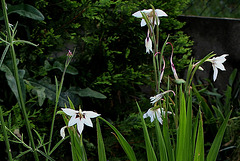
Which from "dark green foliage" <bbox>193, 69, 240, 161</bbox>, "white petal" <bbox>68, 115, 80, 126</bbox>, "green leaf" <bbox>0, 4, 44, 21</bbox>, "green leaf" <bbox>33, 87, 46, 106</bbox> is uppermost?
"green leaf" <bbox>0, 4, 44, 21</bbox>

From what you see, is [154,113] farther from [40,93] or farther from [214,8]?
[214,8]

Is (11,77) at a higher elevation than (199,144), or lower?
higher

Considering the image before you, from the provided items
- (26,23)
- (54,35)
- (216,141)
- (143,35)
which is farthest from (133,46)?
(216,141)

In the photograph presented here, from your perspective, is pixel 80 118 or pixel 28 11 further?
pixel 28 11

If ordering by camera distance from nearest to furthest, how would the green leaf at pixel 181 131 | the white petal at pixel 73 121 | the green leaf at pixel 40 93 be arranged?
the white petal at pixel 73 121 < the green leaf at pixel 181 131 < the green leaf at pixel 40 93

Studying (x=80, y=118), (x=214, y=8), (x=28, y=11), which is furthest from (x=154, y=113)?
(x=214, y=8)

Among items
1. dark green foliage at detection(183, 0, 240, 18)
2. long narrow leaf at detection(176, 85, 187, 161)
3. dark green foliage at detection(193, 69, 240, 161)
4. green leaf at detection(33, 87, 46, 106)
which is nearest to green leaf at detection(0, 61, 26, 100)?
green leaf at detection(33, 87, 46, 106)

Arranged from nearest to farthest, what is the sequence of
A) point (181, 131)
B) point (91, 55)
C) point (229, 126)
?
point (181, 131) → point (91, 55) → point (229, 126)

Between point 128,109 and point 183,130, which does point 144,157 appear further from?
point 183,130

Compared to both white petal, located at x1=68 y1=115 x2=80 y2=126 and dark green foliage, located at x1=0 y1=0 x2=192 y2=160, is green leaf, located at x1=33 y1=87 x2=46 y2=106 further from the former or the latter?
white petal, located at x1=68 y1=115 x2=80 y2=126

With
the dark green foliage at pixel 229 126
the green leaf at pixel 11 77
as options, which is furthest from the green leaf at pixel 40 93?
the dark green foliage at pixel 229 126

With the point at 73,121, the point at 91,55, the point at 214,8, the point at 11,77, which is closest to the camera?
the point at 73,121

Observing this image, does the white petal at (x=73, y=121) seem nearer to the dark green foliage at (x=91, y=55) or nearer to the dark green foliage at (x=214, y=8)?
the dark green foliage at (x=91, y=55)

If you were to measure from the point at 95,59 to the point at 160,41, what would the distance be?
1.67 ft
